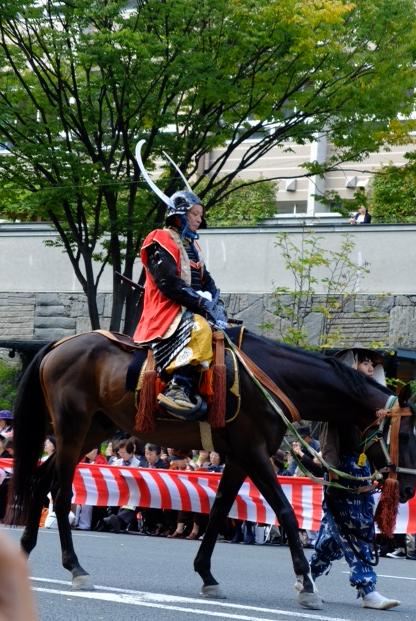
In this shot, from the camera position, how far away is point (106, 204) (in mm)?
19875

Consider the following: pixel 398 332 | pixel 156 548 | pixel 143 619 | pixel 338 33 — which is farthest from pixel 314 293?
pixel 143 619

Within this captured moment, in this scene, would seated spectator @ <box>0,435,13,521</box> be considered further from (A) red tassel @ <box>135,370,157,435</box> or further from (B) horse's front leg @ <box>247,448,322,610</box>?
(B) horse's front leg @ <box>247,448,322,610</box>

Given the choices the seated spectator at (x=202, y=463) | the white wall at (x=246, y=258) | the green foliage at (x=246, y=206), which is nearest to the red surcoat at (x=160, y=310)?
the seated spectator at (x=202, y=463)

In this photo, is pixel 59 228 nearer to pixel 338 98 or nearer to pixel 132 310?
pixel 132 310

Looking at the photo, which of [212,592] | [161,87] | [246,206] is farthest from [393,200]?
[212,592]

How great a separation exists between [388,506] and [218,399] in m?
1.38

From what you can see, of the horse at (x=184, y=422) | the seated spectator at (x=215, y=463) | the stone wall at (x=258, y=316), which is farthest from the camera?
the stone wall at (x=258, y=316)

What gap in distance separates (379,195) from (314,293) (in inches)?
168

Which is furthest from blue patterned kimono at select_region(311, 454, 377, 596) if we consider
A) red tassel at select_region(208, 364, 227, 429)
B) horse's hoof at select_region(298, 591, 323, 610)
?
red tassel at select_region(208, 364, 227, 429)

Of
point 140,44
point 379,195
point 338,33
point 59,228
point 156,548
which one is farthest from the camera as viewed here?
point 379,195

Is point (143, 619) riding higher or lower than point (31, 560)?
higher

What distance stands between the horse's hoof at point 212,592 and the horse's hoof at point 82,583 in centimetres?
73

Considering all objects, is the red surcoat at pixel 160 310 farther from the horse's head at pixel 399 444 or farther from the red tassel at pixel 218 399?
the horse's head at pixel 399 444

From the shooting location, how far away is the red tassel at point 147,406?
782cm
